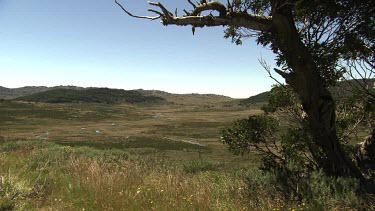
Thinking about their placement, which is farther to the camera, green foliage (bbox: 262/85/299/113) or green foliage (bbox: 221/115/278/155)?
green foliage (bbox: 262/85/299/113)

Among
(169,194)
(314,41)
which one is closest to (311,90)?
(314,41)

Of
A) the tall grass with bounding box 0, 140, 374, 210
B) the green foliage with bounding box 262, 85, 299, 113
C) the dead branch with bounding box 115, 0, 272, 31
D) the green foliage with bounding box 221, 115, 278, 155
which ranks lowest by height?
the tall grass with bounding box 0, 140, 374, 210

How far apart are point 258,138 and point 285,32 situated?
2738mm

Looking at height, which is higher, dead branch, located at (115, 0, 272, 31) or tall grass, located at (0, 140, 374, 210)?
dead branch, located at (115, 0, 272, 31)

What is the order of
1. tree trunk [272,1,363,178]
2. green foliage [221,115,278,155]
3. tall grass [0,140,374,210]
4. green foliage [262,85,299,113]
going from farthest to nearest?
green foliage [262,85,299,113] < green foliage [221,115,278,155] < tree trunk [272,1,363,178] < tall grass [0,140,374,210]

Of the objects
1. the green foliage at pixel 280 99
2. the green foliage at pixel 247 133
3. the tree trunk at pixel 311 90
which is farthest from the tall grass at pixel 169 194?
the green foliage at pixel 280 99

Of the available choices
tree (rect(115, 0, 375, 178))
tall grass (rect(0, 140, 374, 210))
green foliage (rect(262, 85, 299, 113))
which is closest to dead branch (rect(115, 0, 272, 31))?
tree (rect(115, 0, 375, 178))

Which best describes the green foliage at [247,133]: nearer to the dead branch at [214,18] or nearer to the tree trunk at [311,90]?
the tree trunk at [311,90]

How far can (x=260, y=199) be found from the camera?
590cm

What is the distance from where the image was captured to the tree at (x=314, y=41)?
281 inches

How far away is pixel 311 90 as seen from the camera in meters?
7.40

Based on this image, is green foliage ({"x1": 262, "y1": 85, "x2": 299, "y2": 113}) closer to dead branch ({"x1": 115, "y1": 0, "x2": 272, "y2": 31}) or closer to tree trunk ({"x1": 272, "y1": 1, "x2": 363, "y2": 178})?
tree trunk ({"x1": 272, "y1": 1, "x2": 363, "y2": 178})

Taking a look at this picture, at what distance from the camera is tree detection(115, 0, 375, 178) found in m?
7.13

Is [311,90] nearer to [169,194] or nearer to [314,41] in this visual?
[314,41]
